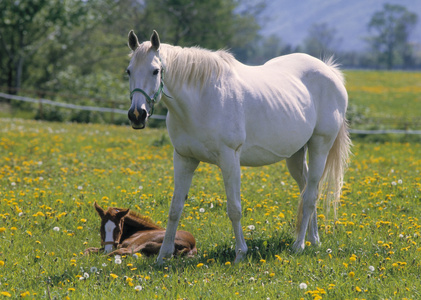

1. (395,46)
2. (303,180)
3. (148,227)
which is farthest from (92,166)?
(395,46)

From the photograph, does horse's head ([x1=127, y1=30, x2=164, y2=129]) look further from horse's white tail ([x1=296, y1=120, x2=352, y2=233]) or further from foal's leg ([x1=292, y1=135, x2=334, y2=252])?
horse's white tail ([x1=296, y1=120, x2=352, y2=233])

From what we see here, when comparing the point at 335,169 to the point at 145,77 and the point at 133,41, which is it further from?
the point at 133,41

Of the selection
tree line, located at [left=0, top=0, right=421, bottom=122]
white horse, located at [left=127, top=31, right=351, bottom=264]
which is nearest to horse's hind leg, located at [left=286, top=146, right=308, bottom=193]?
white horse, located at [left=127, top=31, right=351, bottom=264]

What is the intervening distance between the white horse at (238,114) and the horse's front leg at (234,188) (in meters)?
0.01

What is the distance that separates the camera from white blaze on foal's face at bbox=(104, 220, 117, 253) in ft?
16.6

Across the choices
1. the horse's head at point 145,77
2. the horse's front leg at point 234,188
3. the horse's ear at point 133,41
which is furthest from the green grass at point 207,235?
the horse's ear at point 133,41

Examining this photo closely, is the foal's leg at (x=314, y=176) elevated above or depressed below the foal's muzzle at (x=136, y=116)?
below

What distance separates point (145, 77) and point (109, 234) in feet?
6.26

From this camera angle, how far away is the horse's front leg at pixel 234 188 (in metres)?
4.84

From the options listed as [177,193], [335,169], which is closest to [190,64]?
[177,193]

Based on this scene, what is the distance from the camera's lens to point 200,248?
17.9 ft

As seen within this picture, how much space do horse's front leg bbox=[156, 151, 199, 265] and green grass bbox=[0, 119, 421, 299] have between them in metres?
0.24

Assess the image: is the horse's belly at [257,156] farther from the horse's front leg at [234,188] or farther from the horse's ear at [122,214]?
the horse's ear at [122,214]

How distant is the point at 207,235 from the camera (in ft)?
19.0
